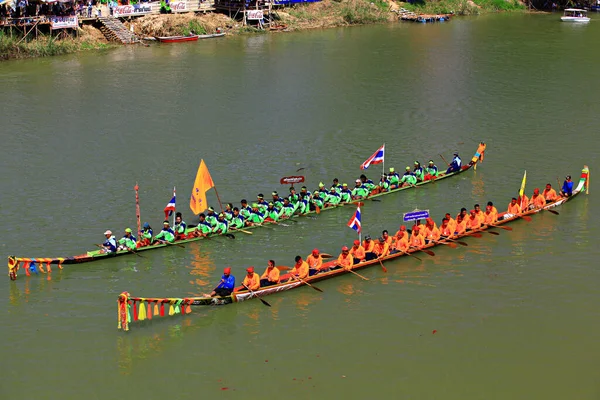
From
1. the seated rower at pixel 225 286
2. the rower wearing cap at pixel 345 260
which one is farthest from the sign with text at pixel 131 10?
the seated rower at pixel 225 286

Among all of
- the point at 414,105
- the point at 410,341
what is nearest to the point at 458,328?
the point at 410,341

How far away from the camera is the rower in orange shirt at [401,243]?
23.5 m

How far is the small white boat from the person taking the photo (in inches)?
2727

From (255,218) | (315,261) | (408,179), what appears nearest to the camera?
(315,261)

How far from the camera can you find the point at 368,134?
35719mm

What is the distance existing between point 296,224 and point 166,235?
14.7ft

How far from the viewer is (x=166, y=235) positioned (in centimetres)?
2383

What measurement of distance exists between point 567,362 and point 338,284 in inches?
255

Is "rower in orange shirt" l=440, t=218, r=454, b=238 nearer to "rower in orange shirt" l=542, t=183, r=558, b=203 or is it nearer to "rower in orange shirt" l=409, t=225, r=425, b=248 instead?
"rower in orange shirt" l=409, t=225, r=425, b=248

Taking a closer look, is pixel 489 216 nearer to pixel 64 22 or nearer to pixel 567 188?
pixel 567 188

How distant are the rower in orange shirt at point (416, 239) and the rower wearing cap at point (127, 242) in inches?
330

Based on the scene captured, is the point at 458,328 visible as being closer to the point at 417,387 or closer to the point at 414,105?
the point at 417,387

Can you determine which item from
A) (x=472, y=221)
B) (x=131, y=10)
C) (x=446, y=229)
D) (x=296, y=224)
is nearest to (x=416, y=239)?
(x=446, y=229)

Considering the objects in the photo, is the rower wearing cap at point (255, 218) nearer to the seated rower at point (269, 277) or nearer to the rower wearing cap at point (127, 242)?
the rower wearing cap at point (127, 242)
